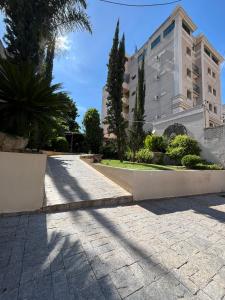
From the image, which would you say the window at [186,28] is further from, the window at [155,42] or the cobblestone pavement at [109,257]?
the cobblestone pavement at [109,257]

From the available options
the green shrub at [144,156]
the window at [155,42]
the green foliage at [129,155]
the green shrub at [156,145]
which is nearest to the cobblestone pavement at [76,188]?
the green shrub at [144,156]

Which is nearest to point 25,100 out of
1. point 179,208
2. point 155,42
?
point 179,208

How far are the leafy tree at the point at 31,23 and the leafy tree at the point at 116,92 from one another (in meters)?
5.23

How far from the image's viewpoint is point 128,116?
29234 mm

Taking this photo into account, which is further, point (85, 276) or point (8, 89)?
point (8, 89)

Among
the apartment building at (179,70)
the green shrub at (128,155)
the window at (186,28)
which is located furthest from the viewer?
the window at (186,28)

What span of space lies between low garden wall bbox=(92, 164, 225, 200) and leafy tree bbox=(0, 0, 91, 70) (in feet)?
15.5

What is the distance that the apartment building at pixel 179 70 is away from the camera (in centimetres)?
2139

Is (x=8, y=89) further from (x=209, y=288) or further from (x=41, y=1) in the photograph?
(x=209, y=288)

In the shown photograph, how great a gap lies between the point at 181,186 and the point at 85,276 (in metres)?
6.04

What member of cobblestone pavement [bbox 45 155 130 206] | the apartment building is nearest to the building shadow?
cobblestone pavement [bbox 45 155 130 206]

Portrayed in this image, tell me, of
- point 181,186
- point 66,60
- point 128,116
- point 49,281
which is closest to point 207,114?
point 181,186

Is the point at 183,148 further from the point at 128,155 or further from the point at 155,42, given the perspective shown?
the point at 155,42

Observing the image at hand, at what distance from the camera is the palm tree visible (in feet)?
11.6
